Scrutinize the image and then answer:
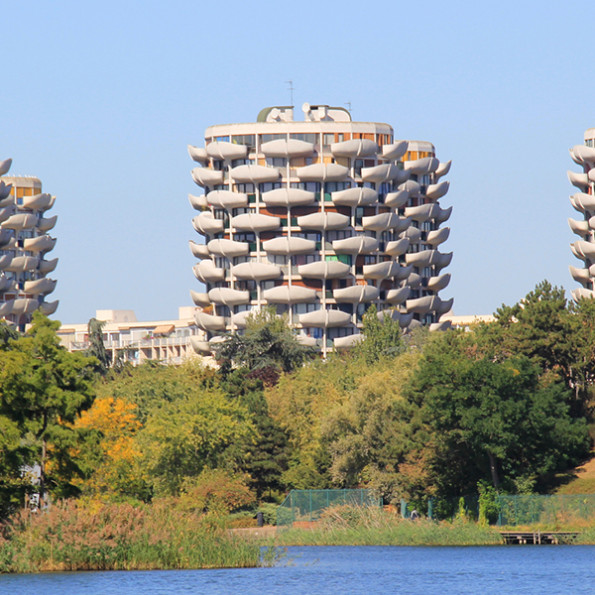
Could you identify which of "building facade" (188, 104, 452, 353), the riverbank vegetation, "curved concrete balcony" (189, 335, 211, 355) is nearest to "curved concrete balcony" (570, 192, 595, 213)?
"building facade" (188, 104, 452, 353)

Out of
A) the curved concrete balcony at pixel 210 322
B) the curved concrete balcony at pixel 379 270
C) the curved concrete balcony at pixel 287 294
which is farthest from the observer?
the curved concrete balcony at pixel 210 322

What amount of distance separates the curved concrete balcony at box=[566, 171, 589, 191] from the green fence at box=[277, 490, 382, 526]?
107 metres

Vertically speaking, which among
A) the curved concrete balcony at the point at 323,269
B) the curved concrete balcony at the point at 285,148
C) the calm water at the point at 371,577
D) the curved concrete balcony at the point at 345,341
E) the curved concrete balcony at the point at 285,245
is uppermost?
the curved concrete balcony at the point at 285,148

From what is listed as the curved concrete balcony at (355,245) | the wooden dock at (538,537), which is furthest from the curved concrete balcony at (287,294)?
the wooden dock at (538,537)

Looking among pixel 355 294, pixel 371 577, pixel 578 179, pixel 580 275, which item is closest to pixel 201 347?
pixel 355 294

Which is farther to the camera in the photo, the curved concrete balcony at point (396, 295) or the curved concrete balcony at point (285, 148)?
the curved concrete balcony at point (396, 295)

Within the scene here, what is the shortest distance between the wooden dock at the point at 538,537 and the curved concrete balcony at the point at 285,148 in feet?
332

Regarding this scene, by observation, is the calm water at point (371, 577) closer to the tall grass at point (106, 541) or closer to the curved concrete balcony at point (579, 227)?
the tall grass at point (106, 541)

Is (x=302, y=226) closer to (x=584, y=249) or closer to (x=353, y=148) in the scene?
(x=353, y=148)

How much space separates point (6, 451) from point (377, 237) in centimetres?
12691

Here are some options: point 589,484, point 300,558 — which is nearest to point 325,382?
point 589,484

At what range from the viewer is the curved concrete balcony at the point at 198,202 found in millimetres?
194500

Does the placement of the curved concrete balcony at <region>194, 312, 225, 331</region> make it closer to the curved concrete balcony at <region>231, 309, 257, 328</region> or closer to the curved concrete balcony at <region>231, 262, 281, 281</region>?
the curved concrete balcony at <region>231, 309, 257, 328</region>

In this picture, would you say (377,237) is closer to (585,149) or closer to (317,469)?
(585,149)
